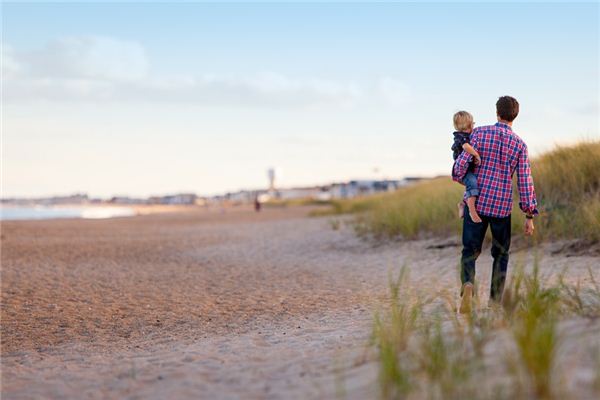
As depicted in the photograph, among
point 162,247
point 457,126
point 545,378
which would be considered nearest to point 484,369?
point 545,378

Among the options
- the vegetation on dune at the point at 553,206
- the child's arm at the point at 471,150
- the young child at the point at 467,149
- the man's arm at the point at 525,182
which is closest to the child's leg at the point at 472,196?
the young child at the point at 467,149

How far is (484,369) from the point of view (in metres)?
3.48

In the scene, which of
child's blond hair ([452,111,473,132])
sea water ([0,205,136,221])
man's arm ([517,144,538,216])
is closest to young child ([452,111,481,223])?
child's blond hair ([452,111,473,132])

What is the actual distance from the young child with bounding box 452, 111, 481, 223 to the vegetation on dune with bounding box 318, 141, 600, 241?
4.05 meters

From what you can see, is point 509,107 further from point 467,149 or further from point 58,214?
point 58,214

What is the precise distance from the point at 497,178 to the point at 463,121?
56 centimetres

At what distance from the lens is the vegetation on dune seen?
10.8 meters

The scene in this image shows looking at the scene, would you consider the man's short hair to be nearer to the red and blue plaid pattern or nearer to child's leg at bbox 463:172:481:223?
the red and blue plaid pattern

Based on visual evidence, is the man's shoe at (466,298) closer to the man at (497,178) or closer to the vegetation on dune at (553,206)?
the man at (497,178)

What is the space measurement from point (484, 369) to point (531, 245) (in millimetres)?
7934

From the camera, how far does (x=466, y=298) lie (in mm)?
5555

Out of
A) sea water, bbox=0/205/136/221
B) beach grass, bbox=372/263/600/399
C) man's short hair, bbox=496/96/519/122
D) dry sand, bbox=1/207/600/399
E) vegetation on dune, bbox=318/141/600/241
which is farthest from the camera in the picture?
sea water, bbox=0/205/136/221

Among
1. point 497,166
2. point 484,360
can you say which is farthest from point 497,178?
point 484,360

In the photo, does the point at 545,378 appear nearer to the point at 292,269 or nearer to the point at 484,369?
the point at 484,369
